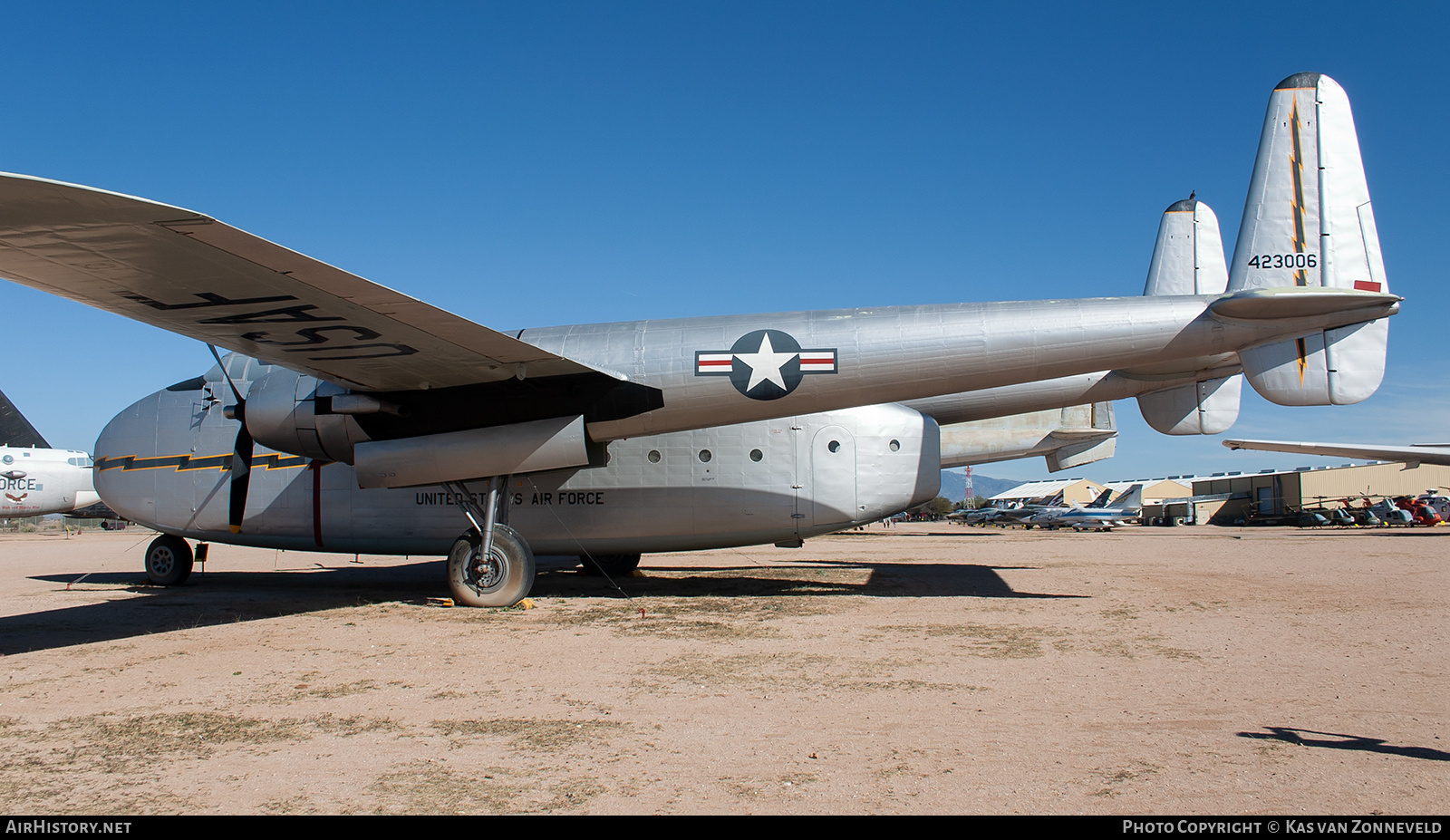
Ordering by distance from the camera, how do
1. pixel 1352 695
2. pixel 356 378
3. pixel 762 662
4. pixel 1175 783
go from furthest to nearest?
pixel 356 378 → pixel 762 662 → pixel 1352 695 → pixel 1175 783

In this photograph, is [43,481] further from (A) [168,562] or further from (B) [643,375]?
(B) [643,375]

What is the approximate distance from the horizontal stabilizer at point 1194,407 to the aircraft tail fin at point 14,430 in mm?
48460

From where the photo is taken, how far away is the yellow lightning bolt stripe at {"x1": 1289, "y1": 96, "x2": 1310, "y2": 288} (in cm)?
1012

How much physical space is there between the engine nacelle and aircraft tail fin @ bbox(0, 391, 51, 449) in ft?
129

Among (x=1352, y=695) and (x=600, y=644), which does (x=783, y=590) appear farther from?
(x=1352, y=695)

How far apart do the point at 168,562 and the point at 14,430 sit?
36843 millimetres

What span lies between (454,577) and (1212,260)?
47.7 feet

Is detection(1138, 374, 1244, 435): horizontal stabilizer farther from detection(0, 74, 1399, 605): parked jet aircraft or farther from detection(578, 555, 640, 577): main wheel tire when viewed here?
detection(578, 555, 640, 577): main wheel tire

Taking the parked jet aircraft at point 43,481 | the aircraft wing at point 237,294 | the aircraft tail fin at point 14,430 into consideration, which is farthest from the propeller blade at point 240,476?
the aircraft tail fin at point 14,430

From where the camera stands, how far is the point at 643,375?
1050 centimetres

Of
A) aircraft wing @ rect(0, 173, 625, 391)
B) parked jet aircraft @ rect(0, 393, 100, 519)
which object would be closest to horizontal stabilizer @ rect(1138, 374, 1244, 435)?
aircraft wing @ rect(0, 173, 625, 391)

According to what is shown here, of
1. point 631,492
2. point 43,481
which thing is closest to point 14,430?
point 43,481

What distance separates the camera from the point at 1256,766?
434cm

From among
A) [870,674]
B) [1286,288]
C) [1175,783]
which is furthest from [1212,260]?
[1175,783]
